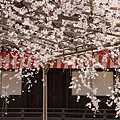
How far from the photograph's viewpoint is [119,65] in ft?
16.7

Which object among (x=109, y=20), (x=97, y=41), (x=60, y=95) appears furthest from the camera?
(x=60, y=95)

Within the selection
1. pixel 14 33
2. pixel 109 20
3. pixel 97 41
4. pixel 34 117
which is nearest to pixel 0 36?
pixel 14 33

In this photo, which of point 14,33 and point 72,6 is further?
point 14,33

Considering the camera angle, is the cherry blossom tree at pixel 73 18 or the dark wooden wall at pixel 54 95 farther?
the dark wooden wall at pixel 54 95

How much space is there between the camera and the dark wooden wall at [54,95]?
10094 millimetres

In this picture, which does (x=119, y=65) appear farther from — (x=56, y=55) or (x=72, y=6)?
(x=72, y=6)

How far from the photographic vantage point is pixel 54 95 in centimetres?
1020

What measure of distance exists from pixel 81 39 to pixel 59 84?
5.54 m

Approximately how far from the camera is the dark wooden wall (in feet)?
33.1

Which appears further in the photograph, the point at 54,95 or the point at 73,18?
the point at 54,95

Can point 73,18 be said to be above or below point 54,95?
above

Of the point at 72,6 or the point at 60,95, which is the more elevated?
the point at 72,6

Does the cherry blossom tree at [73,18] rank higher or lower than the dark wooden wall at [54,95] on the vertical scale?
higher

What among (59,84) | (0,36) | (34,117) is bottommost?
(34,117)
